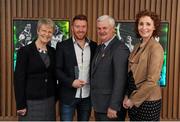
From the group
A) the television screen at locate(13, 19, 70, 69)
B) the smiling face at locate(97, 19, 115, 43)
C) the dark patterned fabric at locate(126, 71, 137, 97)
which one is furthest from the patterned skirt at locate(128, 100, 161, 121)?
the television screen at locate(13, 19, 70, 69)

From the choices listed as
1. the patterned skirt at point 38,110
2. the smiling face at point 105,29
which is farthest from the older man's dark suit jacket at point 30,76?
the smiling face at point 105,29

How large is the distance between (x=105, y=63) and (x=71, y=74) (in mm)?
428

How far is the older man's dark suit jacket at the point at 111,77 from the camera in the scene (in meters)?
2.86

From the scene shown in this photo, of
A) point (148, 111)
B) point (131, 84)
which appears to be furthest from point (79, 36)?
point (148, 111)

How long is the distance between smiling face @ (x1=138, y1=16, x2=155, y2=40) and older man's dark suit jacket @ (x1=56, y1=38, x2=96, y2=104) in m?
0.77

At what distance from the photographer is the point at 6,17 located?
16.5 feet

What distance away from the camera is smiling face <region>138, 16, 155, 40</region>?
107 inches

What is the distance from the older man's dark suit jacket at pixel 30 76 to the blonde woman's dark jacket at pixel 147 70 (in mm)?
865

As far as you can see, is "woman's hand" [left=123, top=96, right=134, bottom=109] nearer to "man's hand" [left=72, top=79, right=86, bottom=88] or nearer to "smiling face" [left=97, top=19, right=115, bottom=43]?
"man's hand" [left=72, top=79, right=86, bottom=88]

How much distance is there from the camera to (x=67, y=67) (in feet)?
10.4

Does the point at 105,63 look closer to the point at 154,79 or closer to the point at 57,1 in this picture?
the point at 154,79

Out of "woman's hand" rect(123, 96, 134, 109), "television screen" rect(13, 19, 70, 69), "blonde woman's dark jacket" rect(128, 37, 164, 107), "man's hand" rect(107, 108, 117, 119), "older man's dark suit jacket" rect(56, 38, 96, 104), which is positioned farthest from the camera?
"television screen" rect(13, 19, 70, 69)

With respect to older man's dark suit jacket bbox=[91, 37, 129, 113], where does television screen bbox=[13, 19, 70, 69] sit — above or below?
above

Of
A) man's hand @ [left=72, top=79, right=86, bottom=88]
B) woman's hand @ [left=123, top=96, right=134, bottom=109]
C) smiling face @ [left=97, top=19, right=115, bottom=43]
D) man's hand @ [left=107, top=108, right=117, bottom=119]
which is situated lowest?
man's hand @ [left=107, top=108, right=117, bottom=119]
